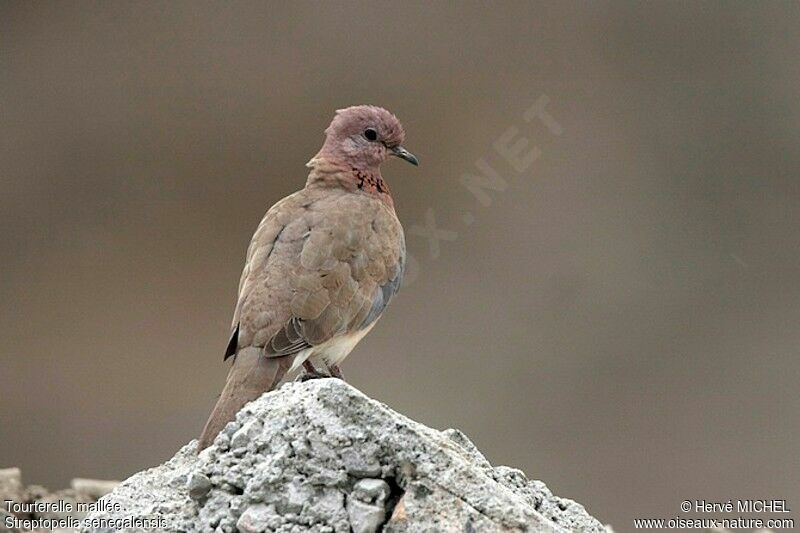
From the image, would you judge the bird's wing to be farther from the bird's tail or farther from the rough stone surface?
the rough stone surface

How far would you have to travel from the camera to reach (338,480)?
3502mm

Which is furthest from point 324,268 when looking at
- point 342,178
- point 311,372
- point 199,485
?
point 199,485

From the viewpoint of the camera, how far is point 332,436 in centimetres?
354

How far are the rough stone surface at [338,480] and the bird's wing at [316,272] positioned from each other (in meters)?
1.58

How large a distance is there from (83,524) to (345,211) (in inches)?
97.4

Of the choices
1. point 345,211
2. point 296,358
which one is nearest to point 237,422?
point 296,358

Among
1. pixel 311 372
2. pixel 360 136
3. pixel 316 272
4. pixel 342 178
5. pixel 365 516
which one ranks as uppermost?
pixel 360 136

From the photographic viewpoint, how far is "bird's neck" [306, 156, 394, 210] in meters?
6.20

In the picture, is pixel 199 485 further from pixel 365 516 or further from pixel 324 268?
pixel 324 268

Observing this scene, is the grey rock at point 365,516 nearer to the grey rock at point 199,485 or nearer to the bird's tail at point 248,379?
the grey rock at point 199,485

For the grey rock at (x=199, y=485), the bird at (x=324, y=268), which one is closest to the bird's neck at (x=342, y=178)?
the bird at (x=324, y=268)

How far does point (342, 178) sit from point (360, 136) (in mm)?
253

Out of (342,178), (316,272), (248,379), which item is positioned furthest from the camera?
(342,178)

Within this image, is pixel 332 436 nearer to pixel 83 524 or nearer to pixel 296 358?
pixel 83 524
